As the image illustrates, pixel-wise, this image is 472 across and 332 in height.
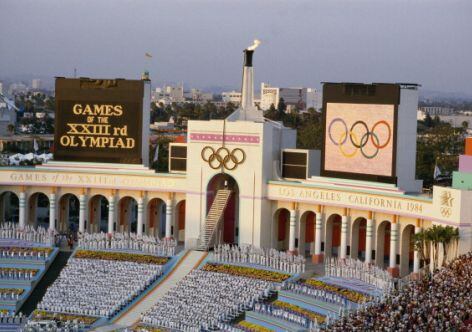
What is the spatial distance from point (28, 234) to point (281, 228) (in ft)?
55.4

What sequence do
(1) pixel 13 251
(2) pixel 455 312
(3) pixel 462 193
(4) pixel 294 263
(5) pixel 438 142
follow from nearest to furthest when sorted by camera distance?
1. (2) pixel 455 312
2. (3) pixel 462 193
3. (4) pixel 294 263
4. (1) pixel 13 251
5. (5) pixel 438 142

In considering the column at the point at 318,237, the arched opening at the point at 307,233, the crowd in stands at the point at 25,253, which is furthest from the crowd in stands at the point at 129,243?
the column at the point at 318,237

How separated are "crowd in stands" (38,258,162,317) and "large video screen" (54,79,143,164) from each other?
8.81 metres

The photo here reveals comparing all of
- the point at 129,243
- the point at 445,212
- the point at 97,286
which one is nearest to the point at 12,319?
the point at 97,286

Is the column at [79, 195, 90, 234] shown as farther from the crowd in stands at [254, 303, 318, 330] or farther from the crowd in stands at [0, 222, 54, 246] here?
the crowd in stands at [254, 303, 318, 330]

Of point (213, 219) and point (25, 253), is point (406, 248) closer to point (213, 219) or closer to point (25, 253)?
point (213, 219)

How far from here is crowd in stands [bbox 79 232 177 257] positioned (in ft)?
242

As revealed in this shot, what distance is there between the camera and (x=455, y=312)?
52062 mm

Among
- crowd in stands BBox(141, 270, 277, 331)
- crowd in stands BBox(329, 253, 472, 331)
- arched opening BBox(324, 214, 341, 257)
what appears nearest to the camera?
crowd in stands BBox(329, 253, 472, 331)

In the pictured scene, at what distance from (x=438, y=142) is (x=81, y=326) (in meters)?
53.7

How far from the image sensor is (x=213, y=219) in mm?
74562

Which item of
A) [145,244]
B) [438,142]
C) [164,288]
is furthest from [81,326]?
[438,142]

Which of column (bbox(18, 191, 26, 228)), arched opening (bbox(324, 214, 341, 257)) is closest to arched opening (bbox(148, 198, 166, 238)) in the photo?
column (bbox(18, 191, 26, 228))

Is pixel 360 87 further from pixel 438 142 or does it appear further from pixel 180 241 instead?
pixel 438 142
